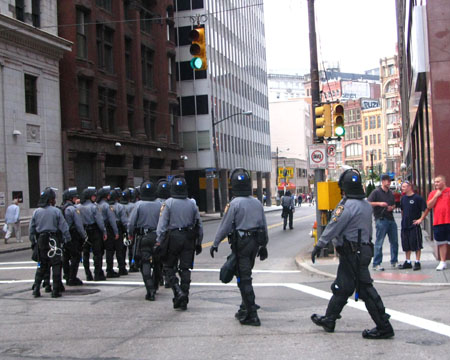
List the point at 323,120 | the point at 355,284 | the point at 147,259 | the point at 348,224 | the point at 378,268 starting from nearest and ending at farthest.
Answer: the point at 355,284, the point at 348,224, the point at 147,259, the point at 378,268, the point at 323,120

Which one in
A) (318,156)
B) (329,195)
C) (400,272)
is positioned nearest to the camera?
(400,272)

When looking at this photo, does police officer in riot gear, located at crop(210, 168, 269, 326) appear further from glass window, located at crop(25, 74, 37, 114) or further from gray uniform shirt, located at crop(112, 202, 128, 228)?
glass window, located at crop(25, 74, 37, 114)

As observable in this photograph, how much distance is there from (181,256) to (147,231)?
167 centimetres

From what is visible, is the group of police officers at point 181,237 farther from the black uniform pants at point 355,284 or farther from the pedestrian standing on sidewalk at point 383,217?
the pedestrian standing on sidewalk at point 383,217

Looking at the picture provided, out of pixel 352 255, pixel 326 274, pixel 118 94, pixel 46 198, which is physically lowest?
pixel 326 274

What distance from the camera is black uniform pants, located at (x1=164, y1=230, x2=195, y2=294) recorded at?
28.5 feet

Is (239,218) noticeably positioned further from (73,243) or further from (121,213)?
(121,213)

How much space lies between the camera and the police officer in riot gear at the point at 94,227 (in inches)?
466

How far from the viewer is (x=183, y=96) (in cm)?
5472

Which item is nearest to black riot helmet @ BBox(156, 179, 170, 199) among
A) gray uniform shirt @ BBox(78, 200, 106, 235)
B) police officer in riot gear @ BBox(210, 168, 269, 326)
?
gray uniform shirt @ BBox(78, 200, 106, 235)

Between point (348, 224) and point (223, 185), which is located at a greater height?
point (223, 185)

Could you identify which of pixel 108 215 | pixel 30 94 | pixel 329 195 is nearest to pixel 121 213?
pixel 108 215

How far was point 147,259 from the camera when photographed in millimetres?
9805

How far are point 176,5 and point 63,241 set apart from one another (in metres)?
47.2
